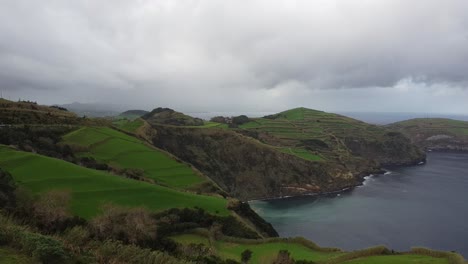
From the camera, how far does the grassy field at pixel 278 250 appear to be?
903 inches

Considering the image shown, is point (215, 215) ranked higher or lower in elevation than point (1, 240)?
lower

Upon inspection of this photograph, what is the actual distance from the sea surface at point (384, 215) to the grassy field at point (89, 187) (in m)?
27.6

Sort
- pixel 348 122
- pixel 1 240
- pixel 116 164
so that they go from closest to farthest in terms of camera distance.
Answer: pixel 1 240, pixel 116 164, pixel 348 122

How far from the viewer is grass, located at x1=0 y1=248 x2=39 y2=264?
9.82 meters

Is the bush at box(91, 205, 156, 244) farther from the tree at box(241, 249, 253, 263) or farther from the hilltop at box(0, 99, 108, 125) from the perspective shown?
the hilltop at box(0, 99, 108, 125)

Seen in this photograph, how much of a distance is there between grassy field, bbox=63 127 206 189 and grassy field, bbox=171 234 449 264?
23.7m

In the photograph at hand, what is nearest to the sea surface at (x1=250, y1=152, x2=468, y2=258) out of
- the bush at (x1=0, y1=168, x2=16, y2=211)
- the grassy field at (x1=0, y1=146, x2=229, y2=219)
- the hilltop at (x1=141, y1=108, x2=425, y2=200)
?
the hilltop at (x1=141, y1=108, x2=425, y2=200)

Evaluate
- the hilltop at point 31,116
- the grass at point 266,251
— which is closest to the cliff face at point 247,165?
the hilltop at point 31,116

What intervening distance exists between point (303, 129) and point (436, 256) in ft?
450

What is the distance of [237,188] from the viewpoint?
330 feet

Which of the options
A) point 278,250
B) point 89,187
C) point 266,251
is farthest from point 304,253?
point 89,187

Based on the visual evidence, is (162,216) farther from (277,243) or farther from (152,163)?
(152,163)

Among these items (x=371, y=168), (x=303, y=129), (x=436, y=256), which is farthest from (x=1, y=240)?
(x=303, y=129)

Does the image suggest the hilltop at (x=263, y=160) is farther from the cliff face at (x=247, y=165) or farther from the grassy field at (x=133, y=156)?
the grassy field at (x=133, y=156)
